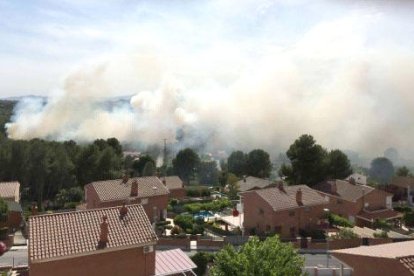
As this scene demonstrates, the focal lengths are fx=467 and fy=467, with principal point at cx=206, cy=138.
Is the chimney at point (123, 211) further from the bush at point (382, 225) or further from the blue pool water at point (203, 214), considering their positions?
the bush at point (382, 225)

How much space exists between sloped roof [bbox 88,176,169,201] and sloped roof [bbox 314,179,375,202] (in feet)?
59.3

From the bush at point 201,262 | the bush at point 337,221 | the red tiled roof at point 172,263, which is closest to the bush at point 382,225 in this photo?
the bush at point 337,221

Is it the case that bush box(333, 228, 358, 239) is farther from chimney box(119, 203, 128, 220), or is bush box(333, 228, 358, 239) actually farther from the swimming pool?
chimney box(119, 203, 128, 220)

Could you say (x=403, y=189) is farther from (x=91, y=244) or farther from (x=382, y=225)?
(x=91, y=244)

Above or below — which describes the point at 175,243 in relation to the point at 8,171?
below

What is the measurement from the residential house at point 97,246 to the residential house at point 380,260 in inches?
329

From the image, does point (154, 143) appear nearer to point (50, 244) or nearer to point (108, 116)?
point (108, 116)

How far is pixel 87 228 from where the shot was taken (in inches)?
811

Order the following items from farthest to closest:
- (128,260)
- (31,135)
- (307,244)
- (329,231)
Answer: (31,135), (329,231), (307,244), (128,260)

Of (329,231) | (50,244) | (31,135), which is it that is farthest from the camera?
(31,135)

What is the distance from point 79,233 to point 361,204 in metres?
33.7

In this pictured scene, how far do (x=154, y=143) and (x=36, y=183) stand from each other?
7128cm

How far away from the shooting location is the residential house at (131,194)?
40.7m

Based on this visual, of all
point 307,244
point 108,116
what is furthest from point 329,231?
point 108,116
